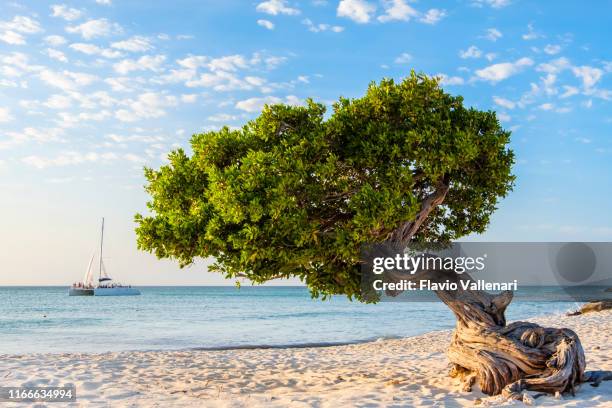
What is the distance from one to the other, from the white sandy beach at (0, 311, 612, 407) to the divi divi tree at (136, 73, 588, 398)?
936 millimetres

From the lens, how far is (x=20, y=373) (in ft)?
42.5

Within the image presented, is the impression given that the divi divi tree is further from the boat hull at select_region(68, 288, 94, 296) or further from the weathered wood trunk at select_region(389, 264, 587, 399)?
the boat hull at select_region(68, 288, 94, 296)

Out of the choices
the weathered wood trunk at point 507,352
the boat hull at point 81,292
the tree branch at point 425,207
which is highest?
the tree branch at point 425,207

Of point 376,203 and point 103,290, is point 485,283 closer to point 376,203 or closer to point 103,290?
point 376,203

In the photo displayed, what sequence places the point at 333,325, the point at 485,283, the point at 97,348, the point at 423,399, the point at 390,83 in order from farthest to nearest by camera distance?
1. the point at 333,325
2. the point at 97,348
3. the point at 485,283
4. the point at 390,83
5. the point at 423,399

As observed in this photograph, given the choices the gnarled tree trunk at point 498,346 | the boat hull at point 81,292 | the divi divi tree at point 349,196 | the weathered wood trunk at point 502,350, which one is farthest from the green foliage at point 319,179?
the boat hull at point 81,292

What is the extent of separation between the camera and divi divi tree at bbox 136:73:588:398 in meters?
9.30

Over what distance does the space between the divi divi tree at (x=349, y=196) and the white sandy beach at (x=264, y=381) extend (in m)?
0.94

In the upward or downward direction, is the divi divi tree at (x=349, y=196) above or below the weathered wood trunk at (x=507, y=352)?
above

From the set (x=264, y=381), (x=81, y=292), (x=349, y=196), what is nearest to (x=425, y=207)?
(x=349, y=196)

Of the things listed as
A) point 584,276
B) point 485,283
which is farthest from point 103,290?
point 584,276

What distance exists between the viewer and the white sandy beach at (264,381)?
9914 millimetres

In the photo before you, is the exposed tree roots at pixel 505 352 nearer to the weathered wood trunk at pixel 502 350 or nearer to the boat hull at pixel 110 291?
the weathered wood trunk at pixel 502 350

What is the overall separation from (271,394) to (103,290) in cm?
7827
